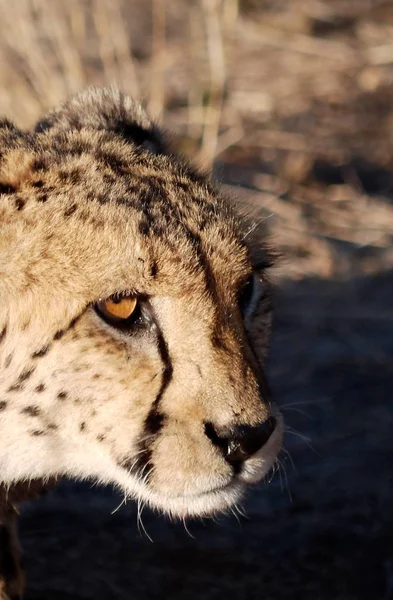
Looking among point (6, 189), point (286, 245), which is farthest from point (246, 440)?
point (286, 245)

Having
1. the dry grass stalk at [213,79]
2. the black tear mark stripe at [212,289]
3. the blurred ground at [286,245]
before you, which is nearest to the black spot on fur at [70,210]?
the black tear mark stripe at [212,289]

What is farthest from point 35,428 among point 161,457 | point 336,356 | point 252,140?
point 252,140

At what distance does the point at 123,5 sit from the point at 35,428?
4.98 m

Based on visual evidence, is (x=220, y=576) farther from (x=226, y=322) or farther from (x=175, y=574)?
(x=226, y=322)

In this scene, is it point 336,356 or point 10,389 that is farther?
point 336,356

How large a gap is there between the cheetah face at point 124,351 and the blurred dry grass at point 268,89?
7.07 ft

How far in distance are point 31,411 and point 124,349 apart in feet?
0.65

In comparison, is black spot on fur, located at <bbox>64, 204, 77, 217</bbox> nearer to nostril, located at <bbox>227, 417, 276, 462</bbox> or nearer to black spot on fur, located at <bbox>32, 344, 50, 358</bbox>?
black spot on fur, located at <bbox>32, 344, 50, 358</bbox>

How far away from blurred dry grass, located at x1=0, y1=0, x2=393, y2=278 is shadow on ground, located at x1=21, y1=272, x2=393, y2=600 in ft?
2.98

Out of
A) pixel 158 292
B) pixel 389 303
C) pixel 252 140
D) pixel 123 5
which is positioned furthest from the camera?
pixel 123 5

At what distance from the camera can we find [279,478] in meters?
3.08

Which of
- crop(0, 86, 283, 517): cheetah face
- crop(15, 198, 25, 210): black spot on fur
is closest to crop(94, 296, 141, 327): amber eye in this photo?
crop(0, 86, 283, 517): cheetah face

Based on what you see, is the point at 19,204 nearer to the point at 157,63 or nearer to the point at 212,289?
the point at 212,289

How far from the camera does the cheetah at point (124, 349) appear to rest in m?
1.89
